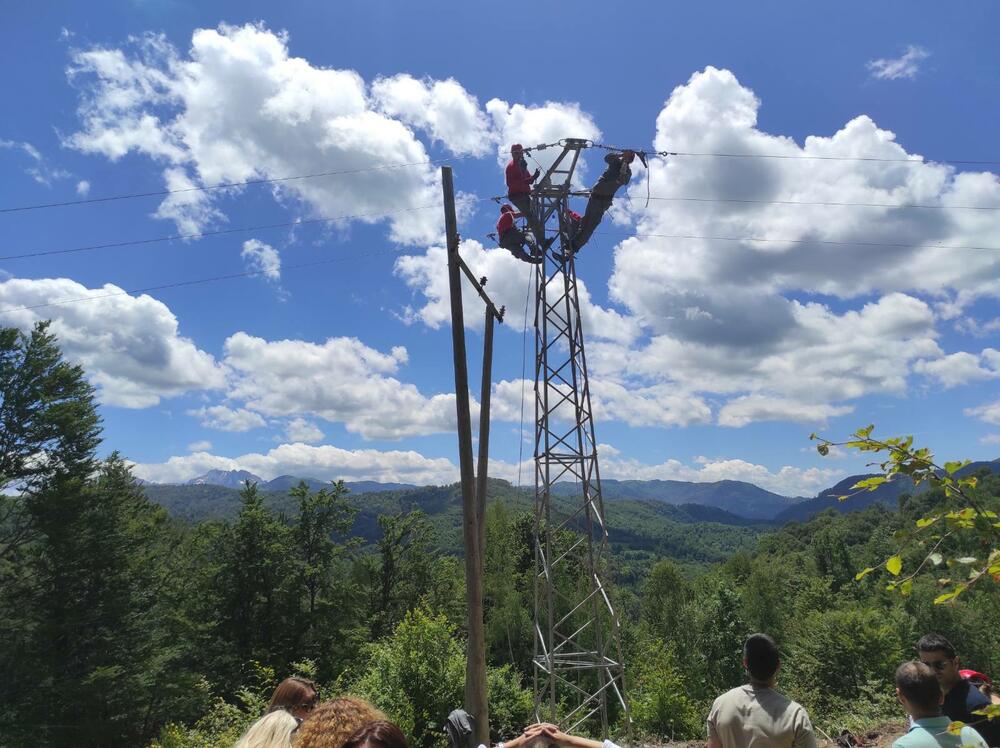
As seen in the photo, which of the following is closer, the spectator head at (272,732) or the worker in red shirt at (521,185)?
the spectator head at (272,732)

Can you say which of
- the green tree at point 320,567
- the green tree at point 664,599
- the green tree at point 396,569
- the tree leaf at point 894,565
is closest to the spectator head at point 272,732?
the tree leaf at point 894,565

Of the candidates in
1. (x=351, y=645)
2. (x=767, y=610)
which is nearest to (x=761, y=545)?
(x=767, y=610)

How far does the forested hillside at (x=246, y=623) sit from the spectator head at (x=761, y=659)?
8863 millimetres

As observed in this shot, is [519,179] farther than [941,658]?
Yes

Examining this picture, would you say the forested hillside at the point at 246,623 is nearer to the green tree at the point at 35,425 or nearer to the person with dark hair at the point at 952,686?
the green tree at the point at 35,425

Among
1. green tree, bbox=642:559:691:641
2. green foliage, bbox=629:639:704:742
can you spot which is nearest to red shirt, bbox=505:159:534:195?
green foliage, bbox=629:639:704:742

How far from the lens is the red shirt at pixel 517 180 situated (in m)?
11.2

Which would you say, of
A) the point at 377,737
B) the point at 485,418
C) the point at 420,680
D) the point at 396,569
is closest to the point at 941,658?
the point at 377,737

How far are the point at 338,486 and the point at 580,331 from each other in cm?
2085

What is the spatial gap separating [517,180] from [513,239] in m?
1.14

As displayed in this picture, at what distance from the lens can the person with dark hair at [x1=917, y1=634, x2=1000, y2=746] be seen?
4.08 m

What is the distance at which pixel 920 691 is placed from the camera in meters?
3.34

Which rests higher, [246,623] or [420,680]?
[420,680]

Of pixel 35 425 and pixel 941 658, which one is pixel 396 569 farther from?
pixel 941 658
